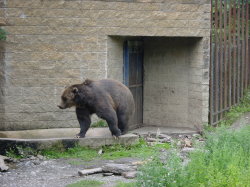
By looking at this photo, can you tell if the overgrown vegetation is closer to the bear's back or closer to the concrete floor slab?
the bear's back

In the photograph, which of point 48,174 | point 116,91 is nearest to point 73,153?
point 48,174

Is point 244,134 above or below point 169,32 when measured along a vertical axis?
below

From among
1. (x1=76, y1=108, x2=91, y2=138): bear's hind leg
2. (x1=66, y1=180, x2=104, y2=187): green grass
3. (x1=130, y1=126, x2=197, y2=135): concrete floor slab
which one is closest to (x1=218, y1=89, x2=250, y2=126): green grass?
(x1=130, y1=126, x2=197, y2=135): concrete floor slab

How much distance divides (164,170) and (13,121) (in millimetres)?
5934

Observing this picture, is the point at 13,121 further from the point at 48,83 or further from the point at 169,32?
the point at 169,32

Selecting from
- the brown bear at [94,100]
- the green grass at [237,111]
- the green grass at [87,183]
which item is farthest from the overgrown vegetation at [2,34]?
the green grass at [237,111]

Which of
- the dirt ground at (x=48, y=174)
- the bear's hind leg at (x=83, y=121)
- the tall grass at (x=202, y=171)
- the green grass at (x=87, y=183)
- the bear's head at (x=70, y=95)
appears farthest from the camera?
the bear's hind leg at (x=83, y=121)

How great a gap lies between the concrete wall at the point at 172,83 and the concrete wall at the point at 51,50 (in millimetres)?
1755

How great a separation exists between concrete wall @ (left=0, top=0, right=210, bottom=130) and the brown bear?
1.32 metres

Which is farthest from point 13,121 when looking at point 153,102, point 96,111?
point 153,102

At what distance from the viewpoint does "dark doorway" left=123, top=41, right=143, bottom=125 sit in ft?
44.3

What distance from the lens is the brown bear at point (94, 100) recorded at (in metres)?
10.6

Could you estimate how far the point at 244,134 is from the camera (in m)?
8.83

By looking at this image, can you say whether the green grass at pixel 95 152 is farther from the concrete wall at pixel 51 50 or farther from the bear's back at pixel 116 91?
the concrete wall at pixel 51 50
